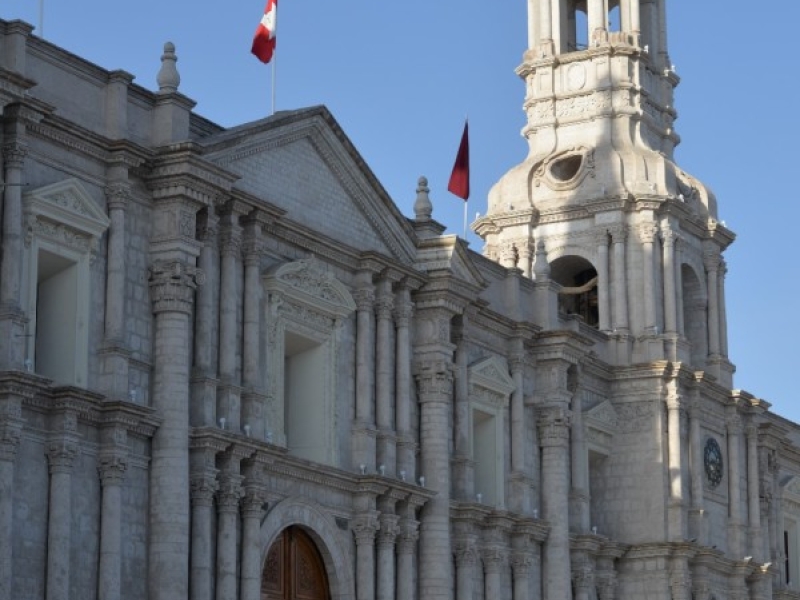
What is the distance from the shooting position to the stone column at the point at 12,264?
1272 inches

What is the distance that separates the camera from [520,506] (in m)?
46.3

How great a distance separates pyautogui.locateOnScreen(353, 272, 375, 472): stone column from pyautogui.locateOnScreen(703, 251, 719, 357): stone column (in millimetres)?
16354

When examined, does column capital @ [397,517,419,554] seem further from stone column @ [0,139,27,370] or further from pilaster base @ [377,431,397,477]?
stone column @ [0,139,27,370]

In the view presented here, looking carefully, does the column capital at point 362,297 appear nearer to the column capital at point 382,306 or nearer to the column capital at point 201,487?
the column capital at point 382,306

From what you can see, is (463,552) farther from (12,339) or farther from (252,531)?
(12,339)

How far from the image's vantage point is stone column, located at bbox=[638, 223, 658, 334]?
52.5 meters

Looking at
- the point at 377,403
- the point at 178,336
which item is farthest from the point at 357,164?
the point at 178,336

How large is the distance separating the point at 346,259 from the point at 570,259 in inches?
566

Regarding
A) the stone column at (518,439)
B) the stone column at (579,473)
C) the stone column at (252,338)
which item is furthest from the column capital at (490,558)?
the stone column at (252,338)

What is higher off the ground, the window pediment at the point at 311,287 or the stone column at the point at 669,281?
the stone column at the point at 669,281

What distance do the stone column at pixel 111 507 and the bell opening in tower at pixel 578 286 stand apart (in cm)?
2235

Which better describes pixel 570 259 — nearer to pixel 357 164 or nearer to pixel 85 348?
pixel 357 164

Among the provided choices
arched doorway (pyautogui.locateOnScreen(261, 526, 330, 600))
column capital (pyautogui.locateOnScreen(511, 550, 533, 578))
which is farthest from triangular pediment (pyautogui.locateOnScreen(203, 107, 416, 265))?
column capital (pyautogui.locateOnScreen(511, 550, 533, 578))

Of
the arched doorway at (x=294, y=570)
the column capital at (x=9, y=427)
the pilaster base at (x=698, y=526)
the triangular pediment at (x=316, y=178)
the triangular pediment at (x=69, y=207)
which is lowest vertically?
the arched doorway at (x=294, y=570)
